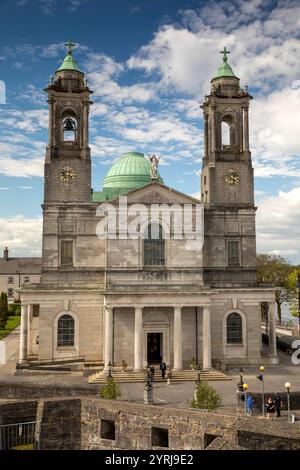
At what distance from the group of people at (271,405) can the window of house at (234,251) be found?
21.0m

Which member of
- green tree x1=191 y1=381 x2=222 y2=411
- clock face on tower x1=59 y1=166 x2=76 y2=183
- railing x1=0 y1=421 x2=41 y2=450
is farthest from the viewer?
clock face on tower x1=59 y1=166 x2=76 y2=183

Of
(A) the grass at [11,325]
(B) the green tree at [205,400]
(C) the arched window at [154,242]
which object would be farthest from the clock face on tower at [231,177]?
(A) the grass at [11,325]

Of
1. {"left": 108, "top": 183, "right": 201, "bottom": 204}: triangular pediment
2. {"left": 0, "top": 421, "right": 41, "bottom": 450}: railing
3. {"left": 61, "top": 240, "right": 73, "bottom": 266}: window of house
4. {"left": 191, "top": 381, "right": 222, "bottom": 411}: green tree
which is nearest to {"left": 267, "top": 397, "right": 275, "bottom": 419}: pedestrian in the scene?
{"left": 191, "top": 381, "right": 222, "bottom": 411}: green tree

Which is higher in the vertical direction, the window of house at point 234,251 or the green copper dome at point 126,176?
the green copper dome at point 126,176

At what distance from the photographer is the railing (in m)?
22.9

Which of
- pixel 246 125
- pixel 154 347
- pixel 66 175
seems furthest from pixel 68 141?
pixel 154 347

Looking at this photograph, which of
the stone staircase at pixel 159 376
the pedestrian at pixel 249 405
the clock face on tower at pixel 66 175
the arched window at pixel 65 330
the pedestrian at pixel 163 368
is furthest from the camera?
the clock face on tower at pixel 66 175

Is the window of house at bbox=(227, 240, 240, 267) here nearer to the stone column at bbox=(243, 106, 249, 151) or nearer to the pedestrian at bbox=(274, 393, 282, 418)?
the stone column at bbox=(243, 106, 249, 151)

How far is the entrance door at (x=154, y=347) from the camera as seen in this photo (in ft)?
140

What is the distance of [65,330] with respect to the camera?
42875 millimetres

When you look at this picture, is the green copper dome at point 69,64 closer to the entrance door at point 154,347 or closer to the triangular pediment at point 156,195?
the triangular pediment at point 156,195

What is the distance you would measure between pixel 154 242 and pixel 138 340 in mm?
8790

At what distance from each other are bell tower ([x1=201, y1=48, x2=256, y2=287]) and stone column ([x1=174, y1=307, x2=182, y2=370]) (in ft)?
19.6
